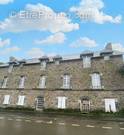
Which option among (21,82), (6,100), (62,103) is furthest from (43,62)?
(6,100)

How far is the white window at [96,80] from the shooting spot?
19.1 m

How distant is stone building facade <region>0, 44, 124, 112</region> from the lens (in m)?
18.5

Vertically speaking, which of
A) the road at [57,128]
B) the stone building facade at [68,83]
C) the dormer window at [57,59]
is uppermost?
the dormer window at [57,59]

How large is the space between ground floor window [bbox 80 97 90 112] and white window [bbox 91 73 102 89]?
1810mm

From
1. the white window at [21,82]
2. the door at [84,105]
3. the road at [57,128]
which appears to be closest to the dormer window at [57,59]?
the white window at [21,82]

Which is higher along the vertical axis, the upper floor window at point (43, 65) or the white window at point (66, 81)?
the upper floor window at point (43, 65)

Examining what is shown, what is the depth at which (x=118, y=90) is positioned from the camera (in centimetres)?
1800

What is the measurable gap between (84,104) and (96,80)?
10.9ft

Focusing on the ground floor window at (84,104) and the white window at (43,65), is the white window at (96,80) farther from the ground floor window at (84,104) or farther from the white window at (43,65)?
the white window at (43,65)

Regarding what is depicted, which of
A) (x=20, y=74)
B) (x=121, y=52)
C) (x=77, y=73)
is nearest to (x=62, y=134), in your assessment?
(x=77, y=73)

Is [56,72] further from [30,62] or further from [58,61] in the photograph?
[30,62]

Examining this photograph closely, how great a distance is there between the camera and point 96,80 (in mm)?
19516

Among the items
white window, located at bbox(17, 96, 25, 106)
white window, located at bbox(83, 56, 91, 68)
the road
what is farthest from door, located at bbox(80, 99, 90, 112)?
white window, located at bbox(17, 96, 25, 106)

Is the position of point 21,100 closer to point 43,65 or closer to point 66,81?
point 43,65
